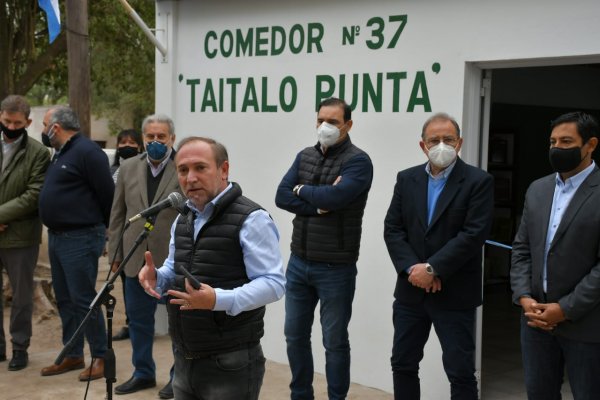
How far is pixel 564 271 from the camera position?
421cm

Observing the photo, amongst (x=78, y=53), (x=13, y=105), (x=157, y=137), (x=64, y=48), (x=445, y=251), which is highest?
(x=64, y=48)

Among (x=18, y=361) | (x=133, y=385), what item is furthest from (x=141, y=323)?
(x=18, y=361)

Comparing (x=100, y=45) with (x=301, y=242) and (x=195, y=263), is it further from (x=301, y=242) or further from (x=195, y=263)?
(x=195, y=263)

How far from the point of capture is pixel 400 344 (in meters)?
5.01

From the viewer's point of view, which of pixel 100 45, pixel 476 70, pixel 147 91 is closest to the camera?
pixel 476 70

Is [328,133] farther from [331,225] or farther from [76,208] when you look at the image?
[76,208]

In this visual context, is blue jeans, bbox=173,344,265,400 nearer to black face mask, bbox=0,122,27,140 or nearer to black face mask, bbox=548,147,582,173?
black face mask, bbox=548,147,582,173

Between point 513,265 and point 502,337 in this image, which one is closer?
point 513,265

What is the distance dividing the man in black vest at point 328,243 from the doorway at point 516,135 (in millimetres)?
3759

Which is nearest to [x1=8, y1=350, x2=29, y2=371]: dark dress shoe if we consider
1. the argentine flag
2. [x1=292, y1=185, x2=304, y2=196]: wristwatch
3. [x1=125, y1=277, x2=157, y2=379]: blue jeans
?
[x1=125, y1=277, x2=157, y2=379]: blue jeans

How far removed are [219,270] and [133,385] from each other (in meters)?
2.98

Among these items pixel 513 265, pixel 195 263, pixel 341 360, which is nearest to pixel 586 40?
pixel 513 265

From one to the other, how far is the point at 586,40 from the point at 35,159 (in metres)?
4.43

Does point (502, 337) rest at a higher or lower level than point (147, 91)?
lower
